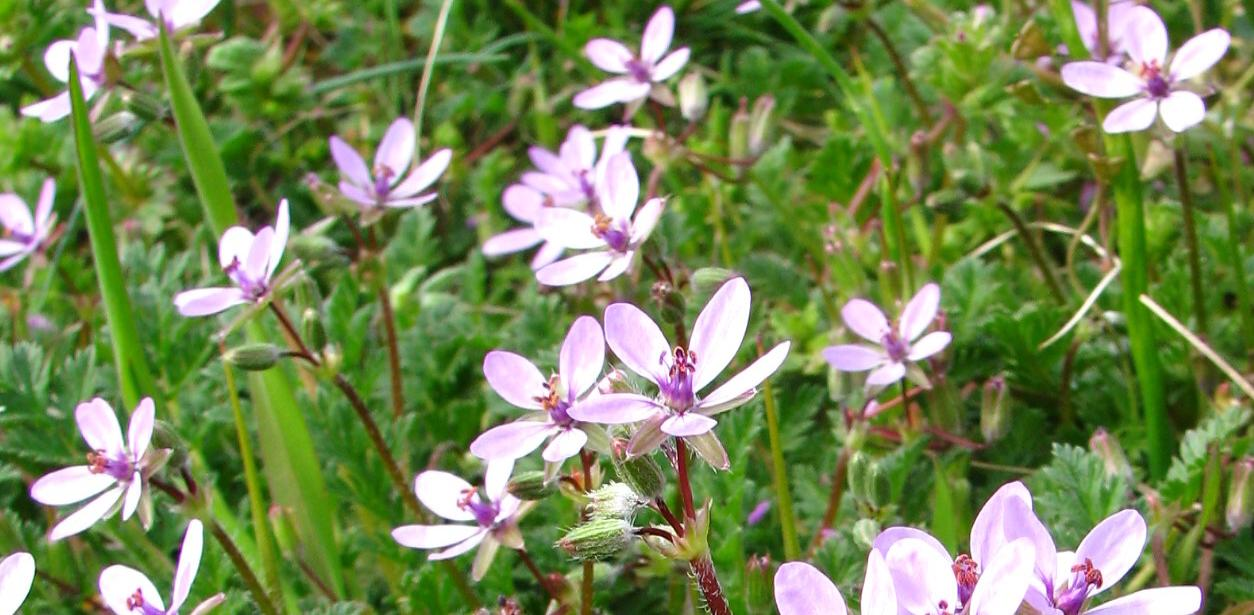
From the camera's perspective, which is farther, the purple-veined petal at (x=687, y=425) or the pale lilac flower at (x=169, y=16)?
the pale lilac flower at (x=169, y=16)

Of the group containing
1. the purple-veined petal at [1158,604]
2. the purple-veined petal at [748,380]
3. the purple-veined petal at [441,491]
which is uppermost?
the purple-veined petal at [748,380]

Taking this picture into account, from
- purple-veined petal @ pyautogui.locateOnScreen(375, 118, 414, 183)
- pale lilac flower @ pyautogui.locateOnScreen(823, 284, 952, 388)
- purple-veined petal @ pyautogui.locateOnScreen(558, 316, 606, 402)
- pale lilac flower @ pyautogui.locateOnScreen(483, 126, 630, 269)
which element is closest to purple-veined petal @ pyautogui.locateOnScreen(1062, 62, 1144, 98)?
pale lilac flower @ pyautogui.locateOnScreen(823, 284, 952, 388)

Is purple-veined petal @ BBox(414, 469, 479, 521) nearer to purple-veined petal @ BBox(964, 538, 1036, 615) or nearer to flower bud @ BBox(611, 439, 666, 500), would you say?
flower bud @ BBox(611, 439, 666, 500)

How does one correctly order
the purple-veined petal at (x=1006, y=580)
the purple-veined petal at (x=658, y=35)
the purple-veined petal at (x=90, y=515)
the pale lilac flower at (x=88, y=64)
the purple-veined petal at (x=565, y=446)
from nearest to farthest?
the purple-veined petal at (x=1006, y=580), the purple-veined petal at (x=565, y=446), the purple-veined petal at (x=90, y=515), the pale lilac flower at (x=88, y=64), the purple-veined petal at (x=658, y=35)

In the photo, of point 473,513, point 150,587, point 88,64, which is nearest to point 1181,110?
point 473,513

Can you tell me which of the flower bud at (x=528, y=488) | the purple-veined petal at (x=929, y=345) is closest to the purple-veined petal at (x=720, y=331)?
the flower bud at (x=528, y=488)

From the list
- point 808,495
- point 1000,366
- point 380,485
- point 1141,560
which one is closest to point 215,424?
point 380,485

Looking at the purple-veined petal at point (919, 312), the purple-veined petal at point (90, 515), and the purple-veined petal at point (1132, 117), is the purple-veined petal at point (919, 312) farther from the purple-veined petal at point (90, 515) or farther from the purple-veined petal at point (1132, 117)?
the purple-veined petal at point (90, 515)
